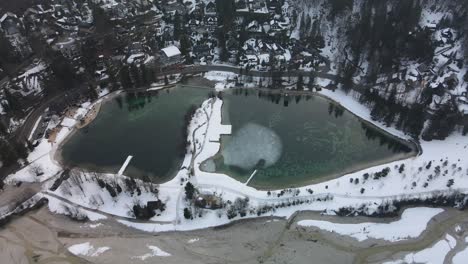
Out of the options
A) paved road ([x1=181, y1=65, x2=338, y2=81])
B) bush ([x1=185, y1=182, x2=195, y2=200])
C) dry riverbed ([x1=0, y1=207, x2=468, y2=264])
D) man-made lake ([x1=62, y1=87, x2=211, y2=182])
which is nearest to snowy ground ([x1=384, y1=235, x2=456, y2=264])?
dry riverbed ([x1=0, y1=207, x2=468, y2=264])

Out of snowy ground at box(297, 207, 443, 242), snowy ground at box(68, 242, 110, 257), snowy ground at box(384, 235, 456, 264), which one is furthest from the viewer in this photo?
snowy ground at box(297, 207, 443, 242)

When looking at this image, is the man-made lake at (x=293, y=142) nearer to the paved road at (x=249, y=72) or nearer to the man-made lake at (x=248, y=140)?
the man-made lake at (x=248, y=140)

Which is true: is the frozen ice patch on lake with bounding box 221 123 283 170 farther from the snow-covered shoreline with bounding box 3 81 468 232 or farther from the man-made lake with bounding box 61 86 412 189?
the snow-covered shoreline with bounding box 3 81 468 232

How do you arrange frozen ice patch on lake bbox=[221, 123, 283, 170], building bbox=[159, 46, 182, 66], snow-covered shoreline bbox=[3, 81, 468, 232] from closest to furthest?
1. snow-covered shoreline bbox=[3, 81, 468, 232]
2. frozen ice patch on lake bbox=[221, 123, 283, 170]
3. building bbox=[159, 46, 182, 66]

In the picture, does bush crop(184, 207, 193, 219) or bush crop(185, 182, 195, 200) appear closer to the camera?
bush crop(184, 207, 193, 219)

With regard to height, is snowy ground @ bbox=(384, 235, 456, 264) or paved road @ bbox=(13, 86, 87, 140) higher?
paved road @ bbox=(13, 86, 87, 140)

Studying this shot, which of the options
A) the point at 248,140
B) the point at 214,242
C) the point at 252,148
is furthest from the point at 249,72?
the point at 214,242

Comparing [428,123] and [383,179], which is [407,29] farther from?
[383,179]

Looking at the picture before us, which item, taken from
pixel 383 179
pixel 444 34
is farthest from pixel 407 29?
pixel 383 179
